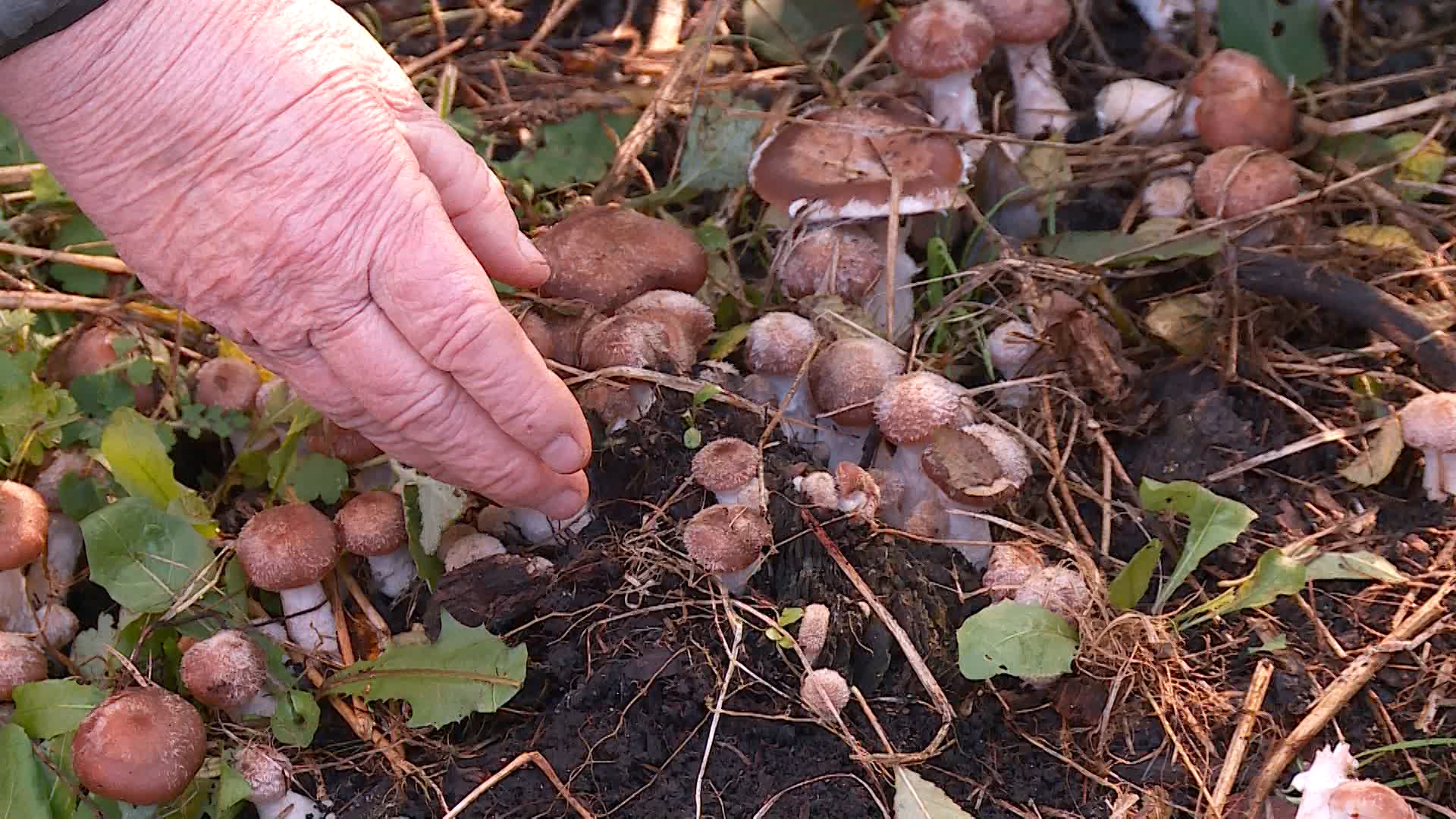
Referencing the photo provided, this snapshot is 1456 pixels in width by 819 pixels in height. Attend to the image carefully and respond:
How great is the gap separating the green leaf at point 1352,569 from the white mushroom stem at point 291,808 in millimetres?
1916

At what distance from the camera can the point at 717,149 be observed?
3.36 metres

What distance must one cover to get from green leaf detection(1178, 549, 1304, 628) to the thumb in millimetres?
1413

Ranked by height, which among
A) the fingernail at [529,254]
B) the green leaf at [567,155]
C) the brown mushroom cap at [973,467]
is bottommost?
the brown mushroom cap at [973,467]

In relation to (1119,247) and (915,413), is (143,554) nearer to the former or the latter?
(915,413)

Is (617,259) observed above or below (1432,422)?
above

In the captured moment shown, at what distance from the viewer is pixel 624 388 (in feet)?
8.28

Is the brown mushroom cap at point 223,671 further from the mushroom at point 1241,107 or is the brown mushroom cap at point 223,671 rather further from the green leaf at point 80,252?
the mushroom at point 1241,107

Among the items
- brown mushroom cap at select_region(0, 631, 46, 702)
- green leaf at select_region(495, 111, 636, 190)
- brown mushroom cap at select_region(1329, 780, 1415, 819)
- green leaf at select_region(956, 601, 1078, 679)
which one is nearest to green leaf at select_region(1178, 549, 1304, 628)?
green leaf at select_region(956, 601, 1078, 679)

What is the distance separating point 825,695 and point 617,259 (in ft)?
3.70

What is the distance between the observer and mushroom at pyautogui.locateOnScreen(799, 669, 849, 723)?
2113 mm

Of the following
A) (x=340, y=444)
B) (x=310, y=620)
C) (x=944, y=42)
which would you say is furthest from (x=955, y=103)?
(x=310, y=620)

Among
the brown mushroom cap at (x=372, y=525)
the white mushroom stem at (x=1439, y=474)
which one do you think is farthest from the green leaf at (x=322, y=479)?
the white mushroom stem at (x=1439, y=474)

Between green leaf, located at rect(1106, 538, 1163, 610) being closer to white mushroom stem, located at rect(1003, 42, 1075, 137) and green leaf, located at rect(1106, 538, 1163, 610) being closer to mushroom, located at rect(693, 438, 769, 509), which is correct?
mushroom, located at rect(693, 438, 769, 509)

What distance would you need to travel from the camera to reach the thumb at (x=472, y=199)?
2107mm
